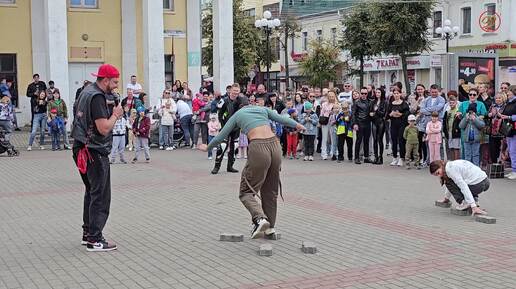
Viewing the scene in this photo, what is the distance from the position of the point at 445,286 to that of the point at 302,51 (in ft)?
184

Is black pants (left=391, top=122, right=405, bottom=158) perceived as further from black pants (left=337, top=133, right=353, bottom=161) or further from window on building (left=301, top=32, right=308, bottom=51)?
window on building (left=301, top=32, right=308, bottom=51)

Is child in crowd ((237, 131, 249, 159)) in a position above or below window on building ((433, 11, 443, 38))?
below

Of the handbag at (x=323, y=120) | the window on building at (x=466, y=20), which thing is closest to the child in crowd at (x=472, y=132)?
the handbag at (x=323, y=120)

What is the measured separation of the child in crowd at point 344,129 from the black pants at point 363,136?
39 cm

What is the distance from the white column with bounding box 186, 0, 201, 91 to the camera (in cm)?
3089

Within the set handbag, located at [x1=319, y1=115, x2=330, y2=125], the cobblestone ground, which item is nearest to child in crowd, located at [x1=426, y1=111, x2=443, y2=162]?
the cobblestone ground

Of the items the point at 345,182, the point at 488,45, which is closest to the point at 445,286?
the point at 345,182

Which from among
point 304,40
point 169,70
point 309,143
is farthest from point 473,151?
point 304,40

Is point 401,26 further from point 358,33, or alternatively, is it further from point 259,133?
point 259,133

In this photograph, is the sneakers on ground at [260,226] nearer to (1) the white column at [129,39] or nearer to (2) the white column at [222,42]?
(2) the white column at [222,42]

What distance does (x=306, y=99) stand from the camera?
19234mm

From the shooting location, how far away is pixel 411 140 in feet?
52.3

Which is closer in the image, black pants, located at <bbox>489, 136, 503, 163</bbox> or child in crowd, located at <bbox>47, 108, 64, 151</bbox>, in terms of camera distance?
black pants, located at <bbox>489, 136, 503, 163</bbox>

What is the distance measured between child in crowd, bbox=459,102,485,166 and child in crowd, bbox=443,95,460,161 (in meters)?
0.38
